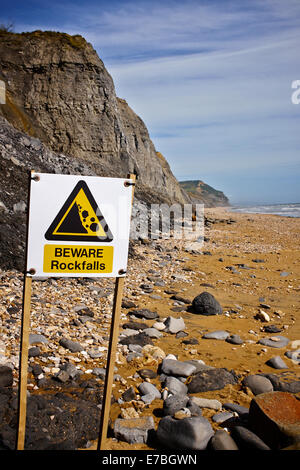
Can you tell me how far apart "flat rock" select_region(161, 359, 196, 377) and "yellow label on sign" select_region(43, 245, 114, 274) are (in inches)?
93.6

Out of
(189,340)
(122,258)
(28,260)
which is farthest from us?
(189,340)

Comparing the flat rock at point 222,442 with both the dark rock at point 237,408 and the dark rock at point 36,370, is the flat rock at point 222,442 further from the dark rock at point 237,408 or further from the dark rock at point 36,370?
the dark rock at point 36,370

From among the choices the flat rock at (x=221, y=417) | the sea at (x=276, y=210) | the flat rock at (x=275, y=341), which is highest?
the sea at (x=276, y=210)

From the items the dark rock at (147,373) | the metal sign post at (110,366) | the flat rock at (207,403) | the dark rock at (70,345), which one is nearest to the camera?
the metal sign post at (110,366)

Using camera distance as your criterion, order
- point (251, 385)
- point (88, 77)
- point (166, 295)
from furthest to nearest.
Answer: point (88, 77), point (166, 295), point (251, 385)

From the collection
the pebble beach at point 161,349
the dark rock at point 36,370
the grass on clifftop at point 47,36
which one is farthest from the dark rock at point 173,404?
the grass on clifftop at point 47,36

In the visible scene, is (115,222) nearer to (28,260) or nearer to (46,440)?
(28,260)

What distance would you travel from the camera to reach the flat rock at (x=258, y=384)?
4465 mm

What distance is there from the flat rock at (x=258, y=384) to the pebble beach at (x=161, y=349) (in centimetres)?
1

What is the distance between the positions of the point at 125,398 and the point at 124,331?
205 centimetres

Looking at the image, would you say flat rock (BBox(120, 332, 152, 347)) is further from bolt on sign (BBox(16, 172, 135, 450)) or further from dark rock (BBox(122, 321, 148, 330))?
bolt on sign (BBox(16, 172, 135, 450))

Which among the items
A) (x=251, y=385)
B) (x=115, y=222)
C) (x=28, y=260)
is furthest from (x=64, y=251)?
(x=251, y=385)

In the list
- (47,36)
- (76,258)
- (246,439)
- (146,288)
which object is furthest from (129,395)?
(47,36)
